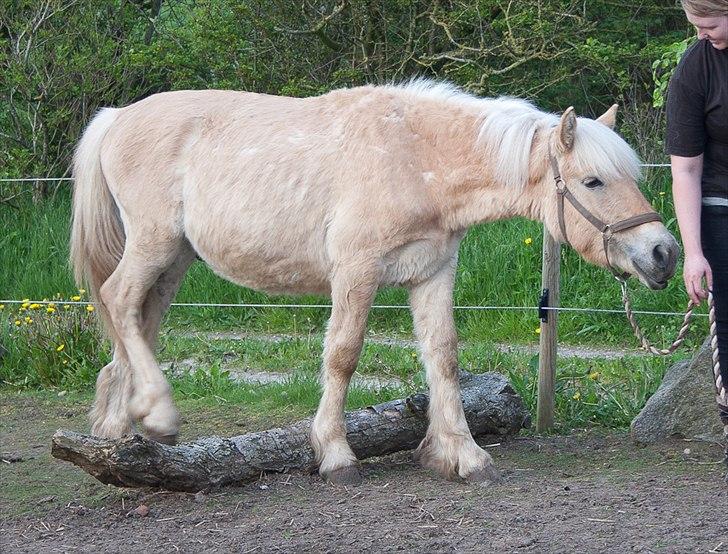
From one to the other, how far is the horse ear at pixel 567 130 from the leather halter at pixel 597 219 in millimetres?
94

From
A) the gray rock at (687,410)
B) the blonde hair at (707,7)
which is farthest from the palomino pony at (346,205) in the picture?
the gray rock at (687,410)

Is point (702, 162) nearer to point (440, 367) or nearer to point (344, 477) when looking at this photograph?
point (440, 367)

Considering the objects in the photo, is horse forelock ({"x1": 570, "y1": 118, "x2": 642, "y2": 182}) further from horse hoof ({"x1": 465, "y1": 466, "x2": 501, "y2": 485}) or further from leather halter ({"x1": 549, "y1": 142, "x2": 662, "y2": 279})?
horse hoof ({"x1": 465, "y1": 466, "x2": 501, "y2": 485})

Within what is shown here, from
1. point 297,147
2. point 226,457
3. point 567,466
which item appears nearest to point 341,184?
point 297,147

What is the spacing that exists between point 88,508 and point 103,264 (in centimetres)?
161

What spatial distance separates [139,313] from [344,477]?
1471mm

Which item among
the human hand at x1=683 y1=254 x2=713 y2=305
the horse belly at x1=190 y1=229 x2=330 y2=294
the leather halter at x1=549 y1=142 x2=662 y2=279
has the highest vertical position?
the leather halter at x1=549 y1=142 x2=662 y2=279

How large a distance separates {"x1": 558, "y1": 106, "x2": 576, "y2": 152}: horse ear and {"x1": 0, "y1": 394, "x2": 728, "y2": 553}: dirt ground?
1.49m

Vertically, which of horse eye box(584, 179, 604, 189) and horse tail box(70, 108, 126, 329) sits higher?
horse eye box(584, 179, 604, 189)

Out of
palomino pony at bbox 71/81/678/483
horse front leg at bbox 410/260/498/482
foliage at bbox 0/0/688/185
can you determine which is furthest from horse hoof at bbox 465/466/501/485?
foliage at bbox 0/0/688/185

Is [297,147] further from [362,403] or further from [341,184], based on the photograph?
[362,403]

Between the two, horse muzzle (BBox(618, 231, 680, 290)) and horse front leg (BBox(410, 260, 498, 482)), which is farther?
horse front leg (BBox(410, 260, 498, 482))

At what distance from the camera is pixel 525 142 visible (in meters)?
4.61

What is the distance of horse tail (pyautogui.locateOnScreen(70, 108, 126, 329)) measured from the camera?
5.56m
